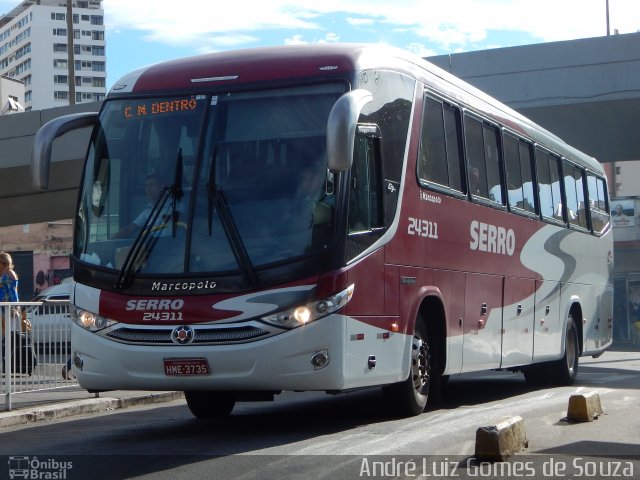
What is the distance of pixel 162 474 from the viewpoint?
25.1 ft

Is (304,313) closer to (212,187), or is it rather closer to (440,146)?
(212,187)

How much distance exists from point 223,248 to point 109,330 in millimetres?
1214

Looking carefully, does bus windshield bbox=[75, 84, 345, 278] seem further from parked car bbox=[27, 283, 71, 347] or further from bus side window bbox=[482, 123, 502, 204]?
bus side window bbox=[482, 123, 502, 204]

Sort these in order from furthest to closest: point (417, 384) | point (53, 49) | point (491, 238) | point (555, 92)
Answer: point (53, 49) < point (555, 92) < point (491, 238) < point (417, 384)

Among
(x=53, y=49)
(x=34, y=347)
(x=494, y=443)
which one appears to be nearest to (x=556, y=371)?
(x=34, y=347)

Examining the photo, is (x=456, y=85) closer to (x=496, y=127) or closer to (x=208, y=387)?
(x=496, y=127)

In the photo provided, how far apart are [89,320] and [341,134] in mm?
2778

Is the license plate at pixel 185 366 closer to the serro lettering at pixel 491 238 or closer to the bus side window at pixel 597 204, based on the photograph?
the serro lettering at pixel 491 238

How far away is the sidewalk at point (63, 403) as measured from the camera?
12.0 m

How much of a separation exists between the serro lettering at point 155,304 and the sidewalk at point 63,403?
9.97ft

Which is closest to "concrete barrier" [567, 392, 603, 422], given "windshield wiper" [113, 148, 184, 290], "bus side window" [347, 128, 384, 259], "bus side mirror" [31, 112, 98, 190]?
"bus side window" [347, 128, 384, 259]

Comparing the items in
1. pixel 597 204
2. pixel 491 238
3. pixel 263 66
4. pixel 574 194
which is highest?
pixel 263 66

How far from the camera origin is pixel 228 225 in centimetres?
934

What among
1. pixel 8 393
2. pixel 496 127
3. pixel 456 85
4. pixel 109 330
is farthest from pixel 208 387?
pixel 496 127
